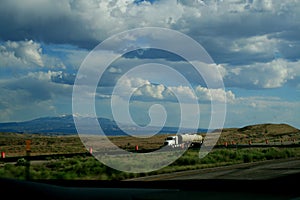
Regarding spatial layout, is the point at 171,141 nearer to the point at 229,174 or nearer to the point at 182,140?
the point at 182,140

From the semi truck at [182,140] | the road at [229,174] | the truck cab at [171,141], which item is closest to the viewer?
the road at [229,174]

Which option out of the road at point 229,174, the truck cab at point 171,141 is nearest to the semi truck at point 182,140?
the truck cab at point 171,141

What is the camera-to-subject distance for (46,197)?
13.6 feet

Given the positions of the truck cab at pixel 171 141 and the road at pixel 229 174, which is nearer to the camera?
→ the road at pixel 229 174

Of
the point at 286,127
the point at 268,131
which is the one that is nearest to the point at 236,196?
the point at 268,131

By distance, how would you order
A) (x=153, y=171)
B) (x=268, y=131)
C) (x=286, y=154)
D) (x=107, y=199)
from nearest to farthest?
(x=107, y=199), (x=153, y=171), (x=286, y=154), (x=268, y=131)

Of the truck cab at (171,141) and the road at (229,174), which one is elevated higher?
the truck cab at (171,141)

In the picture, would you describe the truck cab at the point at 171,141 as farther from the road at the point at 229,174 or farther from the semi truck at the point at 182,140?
the road at the point at 229,174

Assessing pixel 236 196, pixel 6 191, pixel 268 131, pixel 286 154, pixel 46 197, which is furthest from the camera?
pixel 268 131

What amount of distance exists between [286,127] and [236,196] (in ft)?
533

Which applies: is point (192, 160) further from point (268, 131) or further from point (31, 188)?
point (268, 131)

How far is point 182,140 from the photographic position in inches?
2849

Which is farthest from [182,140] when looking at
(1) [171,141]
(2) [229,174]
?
(2) [229,174]

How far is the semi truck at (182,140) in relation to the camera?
70.0m
